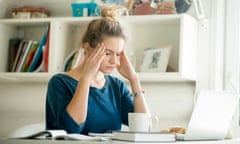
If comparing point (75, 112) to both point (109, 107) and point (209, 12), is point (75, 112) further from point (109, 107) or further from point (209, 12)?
point (209, 12)

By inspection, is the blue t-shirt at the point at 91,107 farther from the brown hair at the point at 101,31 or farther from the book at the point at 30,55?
the book at the point at 30,55

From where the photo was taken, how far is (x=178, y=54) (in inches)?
120

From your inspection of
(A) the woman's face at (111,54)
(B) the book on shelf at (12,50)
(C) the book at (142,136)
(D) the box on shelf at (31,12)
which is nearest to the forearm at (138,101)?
(A) the woman's face at (111,54)

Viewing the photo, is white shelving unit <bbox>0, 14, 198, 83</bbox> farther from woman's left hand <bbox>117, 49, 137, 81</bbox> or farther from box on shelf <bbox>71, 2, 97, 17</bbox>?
woman's left hand <bbox>117, 49, 137, 81</bbox>

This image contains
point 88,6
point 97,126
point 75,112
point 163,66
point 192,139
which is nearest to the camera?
point 192,139

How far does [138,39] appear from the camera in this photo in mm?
3195

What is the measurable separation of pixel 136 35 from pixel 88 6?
1.20 ft

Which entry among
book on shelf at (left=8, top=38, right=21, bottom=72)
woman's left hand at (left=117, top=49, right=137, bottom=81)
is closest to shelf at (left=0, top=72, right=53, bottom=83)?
book on shelf at (left=8, top=38, right=21, bottom=72)

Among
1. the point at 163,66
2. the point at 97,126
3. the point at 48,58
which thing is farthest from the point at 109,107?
the point at 48,58

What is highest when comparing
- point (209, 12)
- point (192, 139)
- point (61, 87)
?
point (209, 12)

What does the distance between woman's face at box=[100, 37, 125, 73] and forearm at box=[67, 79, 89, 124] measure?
15 centimetres

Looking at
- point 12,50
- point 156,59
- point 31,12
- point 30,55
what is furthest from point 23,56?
point 156,59

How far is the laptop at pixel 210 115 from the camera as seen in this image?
1.58m

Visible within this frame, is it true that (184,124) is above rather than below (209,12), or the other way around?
below
